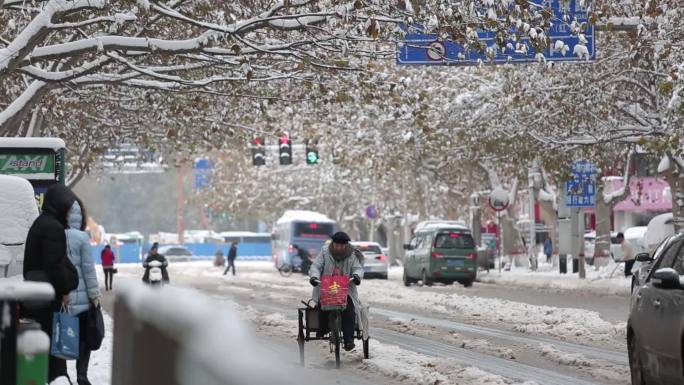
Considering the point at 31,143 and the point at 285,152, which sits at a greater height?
the point at 285,152

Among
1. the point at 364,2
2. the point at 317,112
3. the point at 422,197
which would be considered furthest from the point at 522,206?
the point at 364,2

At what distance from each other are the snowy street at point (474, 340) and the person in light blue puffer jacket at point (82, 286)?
4.00 ft

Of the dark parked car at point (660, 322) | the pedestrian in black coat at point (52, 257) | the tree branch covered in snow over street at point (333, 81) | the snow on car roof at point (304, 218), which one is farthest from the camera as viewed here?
the snow on car roof at point (304, 218)

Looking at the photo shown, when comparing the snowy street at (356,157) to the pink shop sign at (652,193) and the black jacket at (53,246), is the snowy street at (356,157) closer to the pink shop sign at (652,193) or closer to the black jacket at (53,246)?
the black jacket at (53,246)

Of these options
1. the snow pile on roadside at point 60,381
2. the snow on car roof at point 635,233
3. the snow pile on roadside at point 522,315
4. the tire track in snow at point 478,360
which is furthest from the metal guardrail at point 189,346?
the snow on car roof at point 635,233

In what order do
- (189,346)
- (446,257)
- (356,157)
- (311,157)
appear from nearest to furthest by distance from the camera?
1. (189,346)
2. (446,257)
3. (311,157)
4. (356,157)

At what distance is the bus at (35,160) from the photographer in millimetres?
21984

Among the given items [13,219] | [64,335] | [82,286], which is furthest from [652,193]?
[64,335]

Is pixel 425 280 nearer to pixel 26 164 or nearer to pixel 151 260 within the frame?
pixel 151 260

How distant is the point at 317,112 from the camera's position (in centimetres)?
2917

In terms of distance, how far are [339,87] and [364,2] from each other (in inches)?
238

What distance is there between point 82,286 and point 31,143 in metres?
10.7

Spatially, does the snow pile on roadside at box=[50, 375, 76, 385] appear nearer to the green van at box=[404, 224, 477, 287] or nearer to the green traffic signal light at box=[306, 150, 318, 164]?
the green van at box=[404, 224, 477, 287]

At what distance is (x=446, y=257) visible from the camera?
145ft
